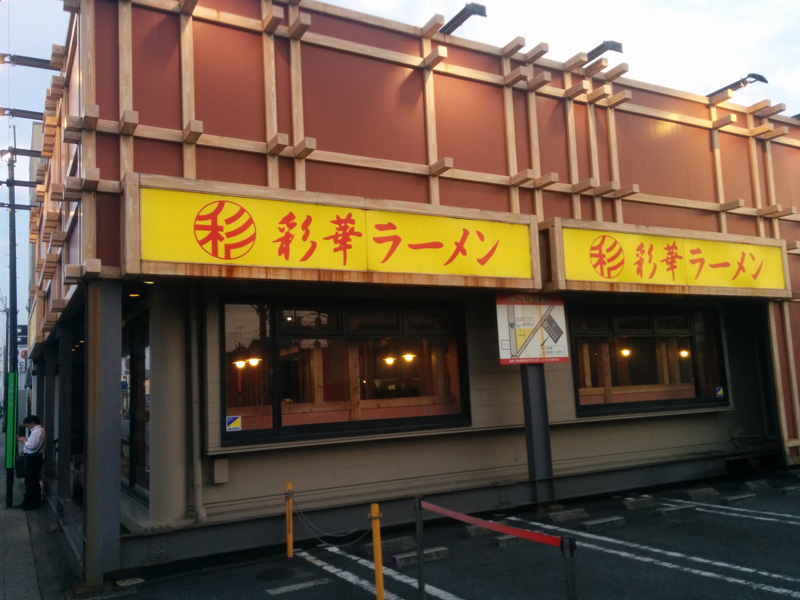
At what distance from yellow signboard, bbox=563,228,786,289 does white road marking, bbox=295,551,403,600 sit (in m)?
5.64

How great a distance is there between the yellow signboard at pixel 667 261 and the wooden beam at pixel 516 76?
2.79 meters

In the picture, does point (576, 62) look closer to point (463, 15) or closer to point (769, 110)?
point (463, 15)

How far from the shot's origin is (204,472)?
8883mm

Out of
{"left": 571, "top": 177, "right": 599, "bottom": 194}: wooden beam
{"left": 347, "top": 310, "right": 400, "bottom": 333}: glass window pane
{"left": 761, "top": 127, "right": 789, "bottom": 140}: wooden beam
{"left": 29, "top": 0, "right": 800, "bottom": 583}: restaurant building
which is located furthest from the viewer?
{"left": 761, "top": 127, "right": 789, "bottom": 140}: wooden beam

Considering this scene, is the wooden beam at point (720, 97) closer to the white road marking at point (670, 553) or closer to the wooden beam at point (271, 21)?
the wooden beam at point (271, 21)

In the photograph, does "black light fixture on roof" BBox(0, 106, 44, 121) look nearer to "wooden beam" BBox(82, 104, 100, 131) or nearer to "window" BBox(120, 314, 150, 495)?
"window" BBox(120, 314, 150, 495)

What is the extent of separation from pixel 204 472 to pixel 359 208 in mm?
4060

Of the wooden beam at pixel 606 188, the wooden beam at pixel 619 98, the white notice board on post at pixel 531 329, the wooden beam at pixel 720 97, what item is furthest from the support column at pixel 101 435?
the wooden beam at pixel 720 97

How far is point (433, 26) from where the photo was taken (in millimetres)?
10727

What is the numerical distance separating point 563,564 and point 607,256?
17.4 feet

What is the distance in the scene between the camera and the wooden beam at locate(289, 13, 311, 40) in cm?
944

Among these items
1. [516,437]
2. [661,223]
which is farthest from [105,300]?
[661,223]

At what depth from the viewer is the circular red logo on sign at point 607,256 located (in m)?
11.0

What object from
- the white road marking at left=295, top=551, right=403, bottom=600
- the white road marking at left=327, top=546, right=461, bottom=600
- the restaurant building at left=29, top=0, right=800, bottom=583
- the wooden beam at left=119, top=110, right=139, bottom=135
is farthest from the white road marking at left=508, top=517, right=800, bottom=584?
the wooden beam at left=119, top=110, right=139, bottom=135
